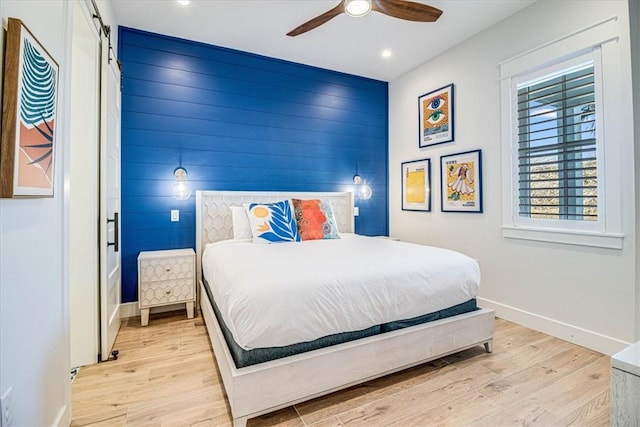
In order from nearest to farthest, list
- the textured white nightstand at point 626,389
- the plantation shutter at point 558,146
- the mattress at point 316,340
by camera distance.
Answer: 1. the textured white nightstand at point 626,389
2. the mattress at point 316,340
3. the plantation shutter at point 558,146

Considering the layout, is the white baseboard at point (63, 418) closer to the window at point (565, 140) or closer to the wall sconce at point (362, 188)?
the window at point (565, 140)

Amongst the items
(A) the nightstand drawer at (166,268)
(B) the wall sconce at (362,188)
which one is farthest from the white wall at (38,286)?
(B) the wall sconce at (362,188)

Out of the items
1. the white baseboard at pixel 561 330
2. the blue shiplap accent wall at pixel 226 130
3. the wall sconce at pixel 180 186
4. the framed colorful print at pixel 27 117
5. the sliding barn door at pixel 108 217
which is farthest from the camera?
the wall sconce at pixel 180 186

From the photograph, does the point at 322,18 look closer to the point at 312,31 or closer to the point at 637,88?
the point at 312,31

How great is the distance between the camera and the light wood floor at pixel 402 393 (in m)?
1.63

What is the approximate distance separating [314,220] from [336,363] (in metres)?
1.73

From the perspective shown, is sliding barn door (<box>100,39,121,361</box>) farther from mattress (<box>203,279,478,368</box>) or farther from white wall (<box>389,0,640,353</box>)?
white wall (<box>389,0,640,353</box>)

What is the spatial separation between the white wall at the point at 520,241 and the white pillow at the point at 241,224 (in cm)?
224

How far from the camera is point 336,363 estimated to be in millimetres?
1708

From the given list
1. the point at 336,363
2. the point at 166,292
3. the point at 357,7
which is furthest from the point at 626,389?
the point at 166,292

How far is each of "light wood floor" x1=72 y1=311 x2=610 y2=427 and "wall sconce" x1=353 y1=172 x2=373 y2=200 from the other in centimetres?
249

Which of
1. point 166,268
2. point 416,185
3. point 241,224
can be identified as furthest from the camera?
point 416,185

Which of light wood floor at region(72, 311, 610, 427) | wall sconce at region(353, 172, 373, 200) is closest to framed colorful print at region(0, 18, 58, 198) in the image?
light wood floor at region(72, 311, 610, 427)

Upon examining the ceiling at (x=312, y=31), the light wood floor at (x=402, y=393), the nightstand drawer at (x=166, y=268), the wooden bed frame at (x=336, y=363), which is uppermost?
the ceiling at (x=312, y=31)
